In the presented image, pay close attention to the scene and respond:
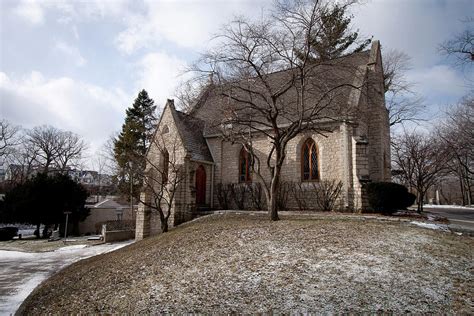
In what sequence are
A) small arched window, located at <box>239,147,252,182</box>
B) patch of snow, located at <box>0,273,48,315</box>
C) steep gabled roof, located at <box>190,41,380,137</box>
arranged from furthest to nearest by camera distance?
small arched window, located at <box>239,147,252,182</box> → steep gabled roof, located at <box>190,41,380,137</box> → patch of snow, located at <box>0,273,48,315</box>

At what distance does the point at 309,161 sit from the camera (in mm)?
18359

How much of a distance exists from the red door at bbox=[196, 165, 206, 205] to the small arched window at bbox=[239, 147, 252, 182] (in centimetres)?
260

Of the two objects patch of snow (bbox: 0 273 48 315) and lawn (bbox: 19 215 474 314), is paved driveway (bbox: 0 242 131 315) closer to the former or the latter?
patch of snow (bbox: 0 273 48 315)

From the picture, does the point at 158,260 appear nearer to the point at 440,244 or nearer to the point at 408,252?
the point at 408,252

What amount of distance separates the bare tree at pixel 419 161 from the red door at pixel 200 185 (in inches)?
570

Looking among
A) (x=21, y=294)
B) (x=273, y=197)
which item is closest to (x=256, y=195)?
(x=273, y=197)

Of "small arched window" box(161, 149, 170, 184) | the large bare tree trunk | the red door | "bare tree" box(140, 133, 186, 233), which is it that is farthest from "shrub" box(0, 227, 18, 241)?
the large bare tree trunk

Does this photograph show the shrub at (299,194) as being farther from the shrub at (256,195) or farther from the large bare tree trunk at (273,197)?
the large bare tree trunk at (273,197)

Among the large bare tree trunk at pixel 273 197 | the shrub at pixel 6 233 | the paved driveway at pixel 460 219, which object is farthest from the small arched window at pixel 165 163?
the shrub at pixel 6 233

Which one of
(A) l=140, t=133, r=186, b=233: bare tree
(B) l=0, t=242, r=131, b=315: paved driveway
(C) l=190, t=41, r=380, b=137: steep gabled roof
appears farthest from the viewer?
(A) l=140, t=133, r=186, b=233: bare tree

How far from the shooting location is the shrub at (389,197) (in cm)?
1380

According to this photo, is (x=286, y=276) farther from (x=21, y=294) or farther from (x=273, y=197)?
(x=21, y=294)

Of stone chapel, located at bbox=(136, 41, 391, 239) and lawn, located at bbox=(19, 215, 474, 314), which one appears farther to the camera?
stone chapel, located at bbox=(136, 41, 391, 239)

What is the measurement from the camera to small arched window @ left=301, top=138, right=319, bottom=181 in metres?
18.1
